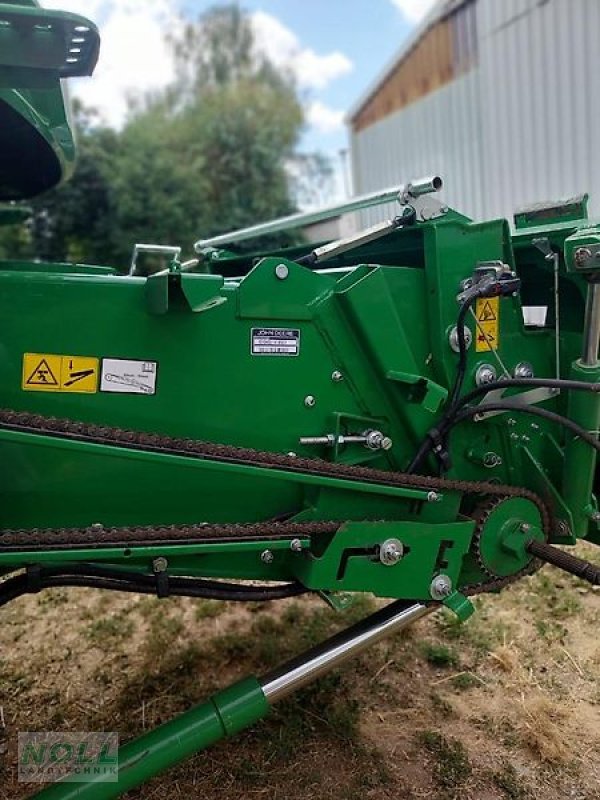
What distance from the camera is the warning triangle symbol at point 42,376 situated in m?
1.97

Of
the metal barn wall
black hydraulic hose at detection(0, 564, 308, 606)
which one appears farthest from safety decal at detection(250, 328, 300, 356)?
the metal barn wall

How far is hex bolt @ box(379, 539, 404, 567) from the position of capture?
7.52 feet

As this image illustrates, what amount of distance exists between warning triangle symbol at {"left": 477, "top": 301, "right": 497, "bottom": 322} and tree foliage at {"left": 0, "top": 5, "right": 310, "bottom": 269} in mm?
12483

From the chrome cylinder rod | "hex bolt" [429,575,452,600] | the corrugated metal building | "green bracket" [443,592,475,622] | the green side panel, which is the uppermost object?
the corrugated metal building

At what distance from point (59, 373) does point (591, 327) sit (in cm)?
175

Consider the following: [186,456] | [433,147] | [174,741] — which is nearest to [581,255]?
[186,456]

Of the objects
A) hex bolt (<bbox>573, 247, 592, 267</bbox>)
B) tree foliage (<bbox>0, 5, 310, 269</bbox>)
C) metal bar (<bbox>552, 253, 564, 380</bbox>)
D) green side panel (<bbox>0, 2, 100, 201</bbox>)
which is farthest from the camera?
tree foliage (<bbox>0, 5, 310, 269</bbox>)

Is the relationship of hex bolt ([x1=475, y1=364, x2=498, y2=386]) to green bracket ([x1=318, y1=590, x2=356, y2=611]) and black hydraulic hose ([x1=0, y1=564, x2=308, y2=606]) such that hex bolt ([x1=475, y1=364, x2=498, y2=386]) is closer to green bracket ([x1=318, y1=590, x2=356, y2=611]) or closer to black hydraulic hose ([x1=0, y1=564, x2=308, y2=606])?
green bracket ([x1=318, y1=590, x2=356, y2=611])

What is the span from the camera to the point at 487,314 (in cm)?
248

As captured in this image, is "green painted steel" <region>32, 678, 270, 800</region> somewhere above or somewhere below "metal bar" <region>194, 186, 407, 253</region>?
below

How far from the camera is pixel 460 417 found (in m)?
2.41

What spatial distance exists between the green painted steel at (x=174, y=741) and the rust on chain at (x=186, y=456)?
53 cm

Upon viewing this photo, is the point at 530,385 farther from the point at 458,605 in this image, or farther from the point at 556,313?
the point at 458,605

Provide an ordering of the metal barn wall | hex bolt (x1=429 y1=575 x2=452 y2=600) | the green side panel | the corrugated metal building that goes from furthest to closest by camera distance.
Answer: the metal barn wall → the corrugated metal building → hex bolt (x1=429 y1=575 x2=452 y2=600) → the green side panel
